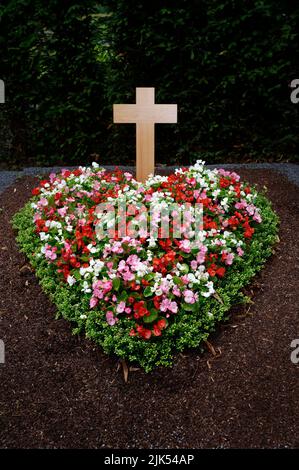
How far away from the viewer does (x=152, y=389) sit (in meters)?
3.50

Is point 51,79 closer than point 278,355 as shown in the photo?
No

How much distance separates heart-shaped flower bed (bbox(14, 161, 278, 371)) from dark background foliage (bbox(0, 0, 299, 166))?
1800mm

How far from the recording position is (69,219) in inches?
183

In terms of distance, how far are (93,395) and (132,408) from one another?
0.27m

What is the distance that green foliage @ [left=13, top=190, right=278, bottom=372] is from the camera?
362 centimetres

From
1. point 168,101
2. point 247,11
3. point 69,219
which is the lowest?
point 69,219

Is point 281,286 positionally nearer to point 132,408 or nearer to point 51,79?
point 132,408

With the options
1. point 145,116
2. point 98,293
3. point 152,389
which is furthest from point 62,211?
point 152,389

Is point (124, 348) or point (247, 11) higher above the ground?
point (247, 11)

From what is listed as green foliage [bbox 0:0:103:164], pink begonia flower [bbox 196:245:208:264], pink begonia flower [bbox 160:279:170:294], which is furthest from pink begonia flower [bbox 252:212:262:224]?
green foliage [bbox 0:0:103:164]

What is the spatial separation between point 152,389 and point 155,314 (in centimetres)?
47
